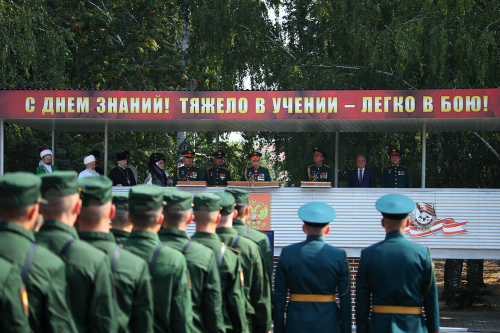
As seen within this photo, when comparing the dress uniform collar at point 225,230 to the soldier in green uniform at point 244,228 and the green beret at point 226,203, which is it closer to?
the green beret at point 226,203

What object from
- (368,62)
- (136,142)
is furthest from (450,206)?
(136,142)

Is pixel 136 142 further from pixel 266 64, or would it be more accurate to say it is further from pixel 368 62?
pixel 368 62

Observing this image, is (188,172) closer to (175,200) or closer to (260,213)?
(260,213)

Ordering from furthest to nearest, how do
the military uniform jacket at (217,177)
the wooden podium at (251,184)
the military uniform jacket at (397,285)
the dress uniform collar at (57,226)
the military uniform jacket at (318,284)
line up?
the military uniform jacket at (217,177)
the wooden podium at (251,184)
the military uniform jacket at (318,284)
the military uniform jacket at (397,285)
the dress uniform collar at (57,226)

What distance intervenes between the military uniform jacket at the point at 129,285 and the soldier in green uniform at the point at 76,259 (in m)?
0.16

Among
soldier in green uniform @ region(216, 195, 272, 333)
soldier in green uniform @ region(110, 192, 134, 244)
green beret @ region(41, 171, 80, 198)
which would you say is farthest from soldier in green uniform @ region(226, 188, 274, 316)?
green beret @ region(41, 171, 80, 198)

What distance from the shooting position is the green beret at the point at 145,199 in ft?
12.6

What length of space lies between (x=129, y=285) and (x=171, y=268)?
418mm

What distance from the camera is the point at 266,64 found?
739 inches

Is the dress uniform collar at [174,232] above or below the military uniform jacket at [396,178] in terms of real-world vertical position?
below

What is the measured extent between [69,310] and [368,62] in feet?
47.7

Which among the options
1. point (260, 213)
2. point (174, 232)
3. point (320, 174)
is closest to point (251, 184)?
point (260, 213)

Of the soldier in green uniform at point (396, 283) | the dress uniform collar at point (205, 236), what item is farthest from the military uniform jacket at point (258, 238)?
the soldier in green uniform at point (396, 283)

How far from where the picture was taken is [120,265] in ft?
11.2
